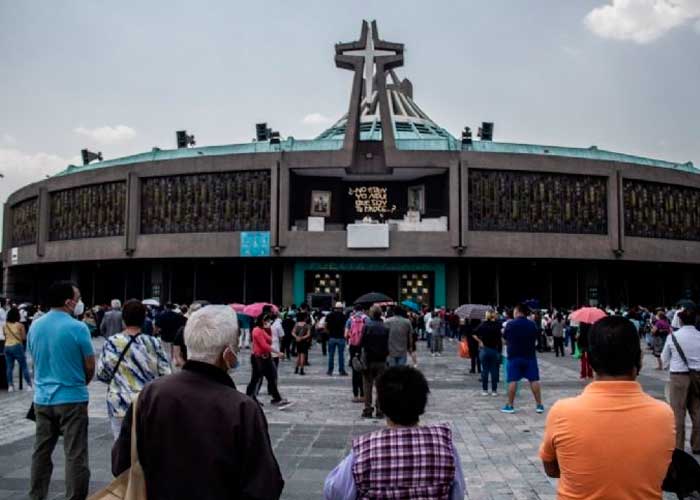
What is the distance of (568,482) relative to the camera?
8.48 feet

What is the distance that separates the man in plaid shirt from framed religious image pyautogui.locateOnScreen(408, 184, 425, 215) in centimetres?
3610

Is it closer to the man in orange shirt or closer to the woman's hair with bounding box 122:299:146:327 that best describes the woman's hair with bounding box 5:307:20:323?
the woman's hair with bounding box 122:299:146:327

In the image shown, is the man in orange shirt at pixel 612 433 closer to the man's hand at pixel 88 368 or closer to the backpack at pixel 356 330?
the man's hand at pixel 88 368

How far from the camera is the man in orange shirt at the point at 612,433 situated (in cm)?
248

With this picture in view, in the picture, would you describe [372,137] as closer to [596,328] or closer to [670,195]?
[670,195]

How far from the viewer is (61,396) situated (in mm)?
4820

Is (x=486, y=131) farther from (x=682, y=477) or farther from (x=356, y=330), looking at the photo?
(x=682, y=477)

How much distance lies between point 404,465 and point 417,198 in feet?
121

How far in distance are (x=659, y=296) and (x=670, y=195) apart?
6580 mm

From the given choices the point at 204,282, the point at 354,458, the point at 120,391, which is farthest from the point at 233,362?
the point at 204,282

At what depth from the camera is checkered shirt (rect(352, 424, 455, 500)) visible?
248 centimetres

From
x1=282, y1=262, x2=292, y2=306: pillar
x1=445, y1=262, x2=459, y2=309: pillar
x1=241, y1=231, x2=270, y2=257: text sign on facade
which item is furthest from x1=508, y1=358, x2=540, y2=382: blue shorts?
x1=282, y1=262, x2=292, y2=306: pillar

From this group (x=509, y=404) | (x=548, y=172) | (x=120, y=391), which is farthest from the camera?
(x=548, y=172)

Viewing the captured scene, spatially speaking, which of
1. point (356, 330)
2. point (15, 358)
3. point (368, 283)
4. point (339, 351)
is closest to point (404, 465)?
point (356, 330)
